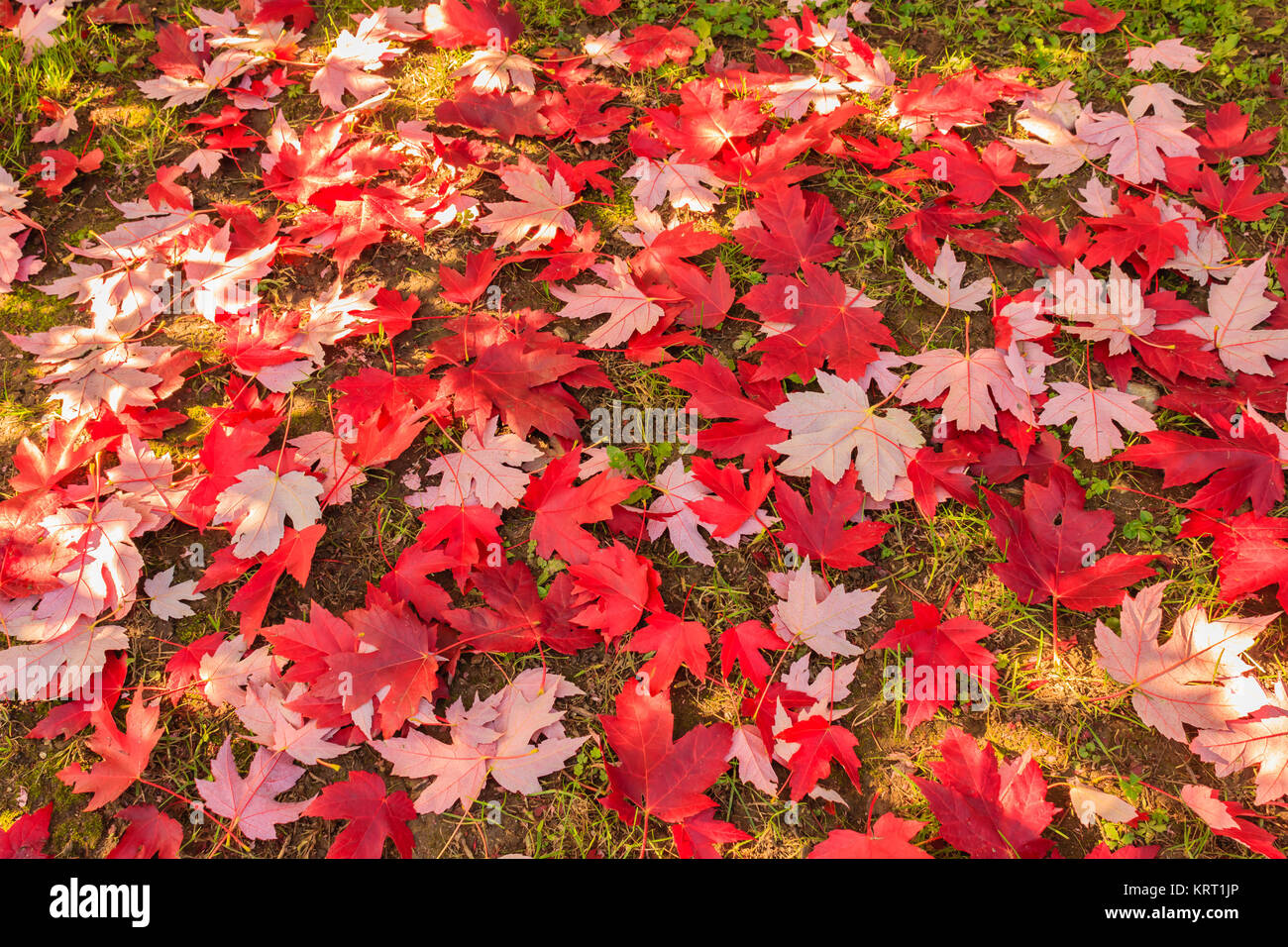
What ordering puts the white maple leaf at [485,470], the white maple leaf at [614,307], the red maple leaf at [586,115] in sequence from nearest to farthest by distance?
1. the white maple leaf at [485,470]
2. the white maple leaf at [614,307]
3. the red maple leaf at [586,115]

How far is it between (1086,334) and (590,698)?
1732 mm

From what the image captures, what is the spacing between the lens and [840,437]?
6.58 feet

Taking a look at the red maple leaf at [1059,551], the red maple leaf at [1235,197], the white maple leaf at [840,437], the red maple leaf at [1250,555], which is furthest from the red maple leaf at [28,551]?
the red maple leaf at [1235,197]

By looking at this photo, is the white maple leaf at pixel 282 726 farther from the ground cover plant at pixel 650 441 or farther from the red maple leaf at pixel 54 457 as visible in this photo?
the red maple leaf at pixel 54 457

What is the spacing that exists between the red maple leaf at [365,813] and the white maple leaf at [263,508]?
2.05ft

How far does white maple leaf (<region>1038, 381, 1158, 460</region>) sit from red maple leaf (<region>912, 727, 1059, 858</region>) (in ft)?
2.86

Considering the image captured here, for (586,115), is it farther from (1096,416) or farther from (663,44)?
(1096,416)

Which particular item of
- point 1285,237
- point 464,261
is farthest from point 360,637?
point 1285,237

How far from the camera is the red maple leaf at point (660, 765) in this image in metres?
1.65

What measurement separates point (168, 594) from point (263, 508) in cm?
35

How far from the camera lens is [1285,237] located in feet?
7.95

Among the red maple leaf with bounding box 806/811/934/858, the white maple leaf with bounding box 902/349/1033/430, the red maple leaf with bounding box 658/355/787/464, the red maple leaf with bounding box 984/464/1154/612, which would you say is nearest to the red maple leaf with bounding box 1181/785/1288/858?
the red maple leaf with bounding box 984/464/1154/612

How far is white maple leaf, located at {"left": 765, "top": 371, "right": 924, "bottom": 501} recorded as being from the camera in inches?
78.3
